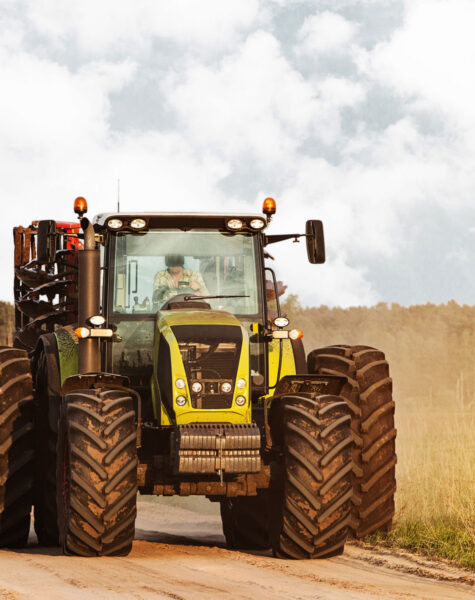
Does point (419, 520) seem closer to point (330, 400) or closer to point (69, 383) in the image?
point (330, 400)

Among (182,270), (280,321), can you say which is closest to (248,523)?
(280,321)

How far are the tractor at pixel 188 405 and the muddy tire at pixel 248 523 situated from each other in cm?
2

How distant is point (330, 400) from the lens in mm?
8828

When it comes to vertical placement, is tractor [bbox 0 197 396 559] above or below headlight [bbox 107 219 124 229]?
below

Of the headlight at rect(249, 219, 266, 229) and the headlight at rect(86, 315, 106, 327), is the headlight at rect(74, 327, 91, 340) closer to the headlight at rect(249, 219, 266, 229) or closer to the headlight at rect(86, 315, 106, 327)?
the headlight at rect(86, 315, 106, 327)

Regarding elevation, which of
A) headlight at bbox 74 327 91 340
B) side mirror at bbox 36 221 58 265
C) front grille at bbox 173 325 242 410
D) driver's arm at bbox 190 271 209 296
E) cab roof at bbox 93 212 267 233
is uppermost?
cab roof at bbox 93 212 267 233

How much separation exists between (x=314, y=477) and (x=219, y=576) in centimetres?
114

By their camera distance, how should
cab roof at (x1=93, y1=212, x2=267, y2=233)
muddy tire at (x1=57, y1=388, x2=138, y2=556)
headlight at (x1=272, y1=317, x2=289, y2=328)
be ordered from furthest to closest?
cab roof at (x1=93, y1=212, x2=267, y2=233)
headlight at (x1=272, y1=317, x2=289, y2=328)
muddy tire at (x1=57, y1=388, x2=138, y2=556)

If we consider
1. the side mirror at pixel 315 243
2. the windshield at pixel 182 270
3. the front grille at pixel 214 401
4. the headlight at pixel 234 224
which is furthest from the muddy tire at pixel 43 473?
the side mirror at pixel 315 243

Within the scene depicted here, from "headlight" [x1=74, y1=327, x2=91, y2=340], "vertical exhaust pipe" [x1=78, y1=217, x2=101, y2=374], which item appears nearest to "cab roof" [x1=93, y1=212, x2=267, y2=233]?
"vertical exhaust pipe" [x1=78, y1=217, x2=101, y2=374]

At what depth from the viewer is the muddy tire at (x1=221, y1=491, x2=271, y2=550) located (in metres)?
10.3

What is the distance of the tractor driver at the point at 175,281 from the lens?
381 inches

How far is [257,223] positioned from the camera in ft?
32.2

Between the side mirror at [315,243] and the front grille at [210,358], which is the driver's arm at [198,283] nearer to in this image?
the front grille at [210,358]
